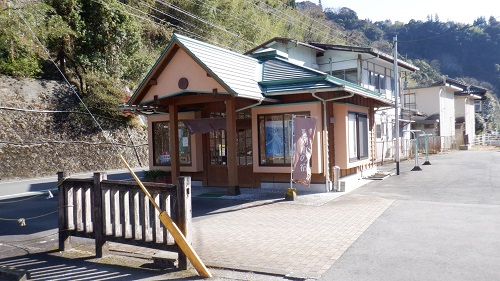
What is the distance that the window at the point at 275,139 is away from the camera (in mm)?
12875

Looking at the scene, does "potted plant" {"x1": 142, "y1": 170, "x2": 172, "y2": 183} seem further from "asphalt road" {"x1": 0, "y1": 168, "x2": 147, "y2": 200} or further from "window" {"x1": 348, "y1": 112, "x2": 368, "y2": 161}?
"window" {"x1": 348, "y1": 112, "x2": 368, "y2": 161}

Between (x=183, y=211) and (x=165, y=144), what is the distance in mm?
10075

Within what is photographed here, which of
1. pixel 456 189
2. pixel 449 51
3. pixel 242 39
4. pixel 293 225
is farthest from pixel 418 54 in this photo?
pixel 293 225

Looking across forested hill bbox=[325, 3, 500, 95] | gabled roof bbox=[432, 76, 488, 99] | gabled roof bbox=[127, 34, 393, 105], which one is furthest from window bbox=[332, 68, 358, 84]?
forested hill bbox=[325, 3, 500, 95]

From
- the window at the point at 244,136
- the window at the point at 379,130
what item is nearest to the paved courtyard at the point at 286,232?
the window at the point at 244,136

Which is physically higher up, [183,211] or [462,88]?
[462,88]

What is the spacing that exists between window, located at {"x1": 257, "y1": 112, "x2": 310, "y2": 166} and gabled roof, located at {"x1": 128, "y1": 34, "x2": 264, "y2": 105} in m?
1.18

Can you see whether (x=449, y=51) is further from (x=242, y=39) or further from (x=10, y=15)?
(x=10, y=15)

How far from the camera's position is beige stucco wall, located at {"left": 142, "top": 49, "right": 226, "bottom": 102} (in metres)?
11.8

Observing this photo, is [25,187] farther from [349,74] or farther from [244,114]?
[349,74]

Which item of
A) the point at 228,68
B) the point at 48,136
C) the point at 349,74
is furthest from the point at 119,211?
the point at 349,74

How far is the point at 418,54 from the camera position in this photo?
82562 mm

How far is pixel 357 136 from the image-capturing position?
1473 cm

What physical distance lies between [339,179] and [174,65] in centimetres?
651
